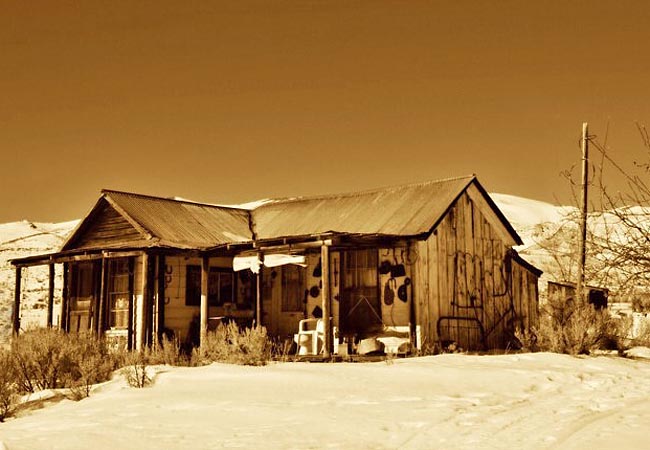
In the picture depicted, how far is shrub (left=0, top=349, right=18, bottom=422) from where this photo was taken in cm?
1108

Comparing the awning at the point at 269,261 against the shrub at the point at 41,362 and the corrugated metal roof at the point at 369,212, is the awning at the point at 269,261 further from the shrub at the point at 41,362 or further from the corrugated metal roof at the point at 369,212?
Result: the shrub at the point at 41,362

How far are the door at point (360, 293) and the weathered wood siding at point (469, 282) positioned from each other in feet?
4.03

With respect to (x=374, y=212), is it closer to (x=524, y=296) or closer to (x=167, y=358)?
(x=524, y=296)

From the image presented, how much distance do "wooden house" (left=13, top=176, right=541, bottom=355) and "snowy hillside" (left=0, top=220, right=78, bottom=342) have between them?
4.33m

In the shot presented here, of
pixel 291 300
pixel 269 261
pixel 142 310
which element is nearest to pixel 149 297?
pixel 142 310

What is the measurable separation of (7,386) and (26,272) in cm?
3120

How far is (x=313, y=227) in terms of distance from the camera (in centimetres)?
2116

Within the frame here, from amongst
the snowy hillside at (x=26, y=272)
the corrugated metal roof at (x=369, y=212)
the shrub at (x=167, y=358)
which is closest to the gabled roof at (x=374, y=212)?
the corrugated metal roof at (x=369, y=212)

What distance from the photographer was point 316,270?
19922mm

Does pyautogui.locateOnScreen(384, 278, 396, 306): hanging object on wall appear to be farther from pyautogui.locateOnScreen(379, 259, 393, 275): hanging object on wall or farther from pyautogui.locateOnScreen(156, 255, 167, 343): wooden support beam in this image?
pyautogui.locateOnScreen(156, 255, 167, 343): wooden support beam

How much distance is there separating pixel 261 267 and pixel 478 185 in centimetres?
582

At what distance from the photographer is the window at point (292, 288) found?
20188 mm

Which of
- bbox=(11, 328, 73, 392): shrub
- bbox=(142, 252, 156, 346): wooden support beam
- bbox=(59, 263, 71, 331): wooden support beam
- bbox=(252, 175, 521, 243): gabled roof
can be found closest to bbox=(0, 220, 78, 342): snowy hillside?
bbox=(59, 263, 71, 331): wooden support beam

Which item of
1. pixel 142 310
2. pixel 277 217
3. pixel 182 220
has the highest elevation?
pixel 277 217
